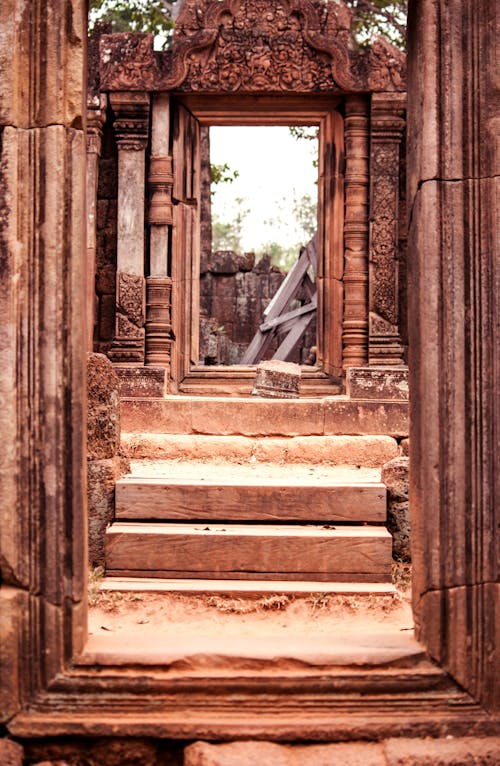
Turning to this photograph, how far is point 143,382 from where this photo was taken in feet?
25.3

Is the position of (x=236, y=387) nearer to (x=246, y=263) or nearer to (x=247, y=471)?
(x=247, y=471)

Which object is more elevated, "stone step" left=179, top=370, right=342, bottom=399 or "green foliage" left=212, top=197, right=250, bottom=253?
"green foliage" left=212, top=197, right=250, bottom=253

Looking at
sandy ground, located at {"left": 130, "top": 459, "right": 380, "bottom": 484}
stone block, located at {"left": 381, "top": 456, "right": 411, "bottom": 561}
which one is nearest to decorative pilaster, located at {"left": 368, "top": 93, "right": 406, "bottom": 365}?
sandy ground, located at {"left": 130, "top": 459, "right": 380, "bottom": 484}

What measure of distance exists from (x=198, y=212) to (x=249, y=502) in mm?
4573

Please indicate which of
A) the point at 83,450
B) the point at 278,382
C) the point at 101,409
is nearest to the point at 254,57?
the point at 278,382

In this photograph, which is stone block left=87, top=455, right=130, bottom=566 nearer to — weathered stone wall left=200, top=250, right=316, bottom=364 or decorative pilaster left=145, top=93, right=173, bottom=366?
decorative pilaster left=145, top=93, right=173, bottom=366

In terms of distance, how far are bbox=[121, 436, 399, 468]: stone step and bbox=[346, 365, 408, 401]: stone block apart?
0.78 metres

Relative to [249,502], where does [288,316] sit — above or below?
above

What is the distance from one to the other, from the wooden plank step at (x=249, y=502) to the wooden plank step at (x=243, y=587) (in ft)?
1.37

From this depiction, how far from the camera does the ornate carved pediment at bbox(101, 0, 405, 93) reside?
7.99 meters

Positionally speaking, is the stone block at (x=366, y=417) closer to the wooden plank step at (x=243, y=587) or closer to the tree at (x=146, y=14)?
the wooden plank step at (x=243, y=587)

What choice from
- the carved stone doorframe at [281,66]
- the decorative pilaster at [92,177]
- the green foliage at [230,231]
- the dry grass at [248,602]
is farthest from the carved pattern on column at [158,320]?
the green foliage at [230,231]

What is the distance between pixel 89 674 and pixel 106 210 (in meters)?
6.37

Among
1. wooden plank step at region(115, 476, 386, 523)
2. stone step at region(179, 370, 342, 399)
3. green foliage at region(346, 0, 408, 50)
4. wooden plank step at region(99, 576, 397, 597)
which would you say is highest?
green foliage at region(346, 0, 408, 50)
